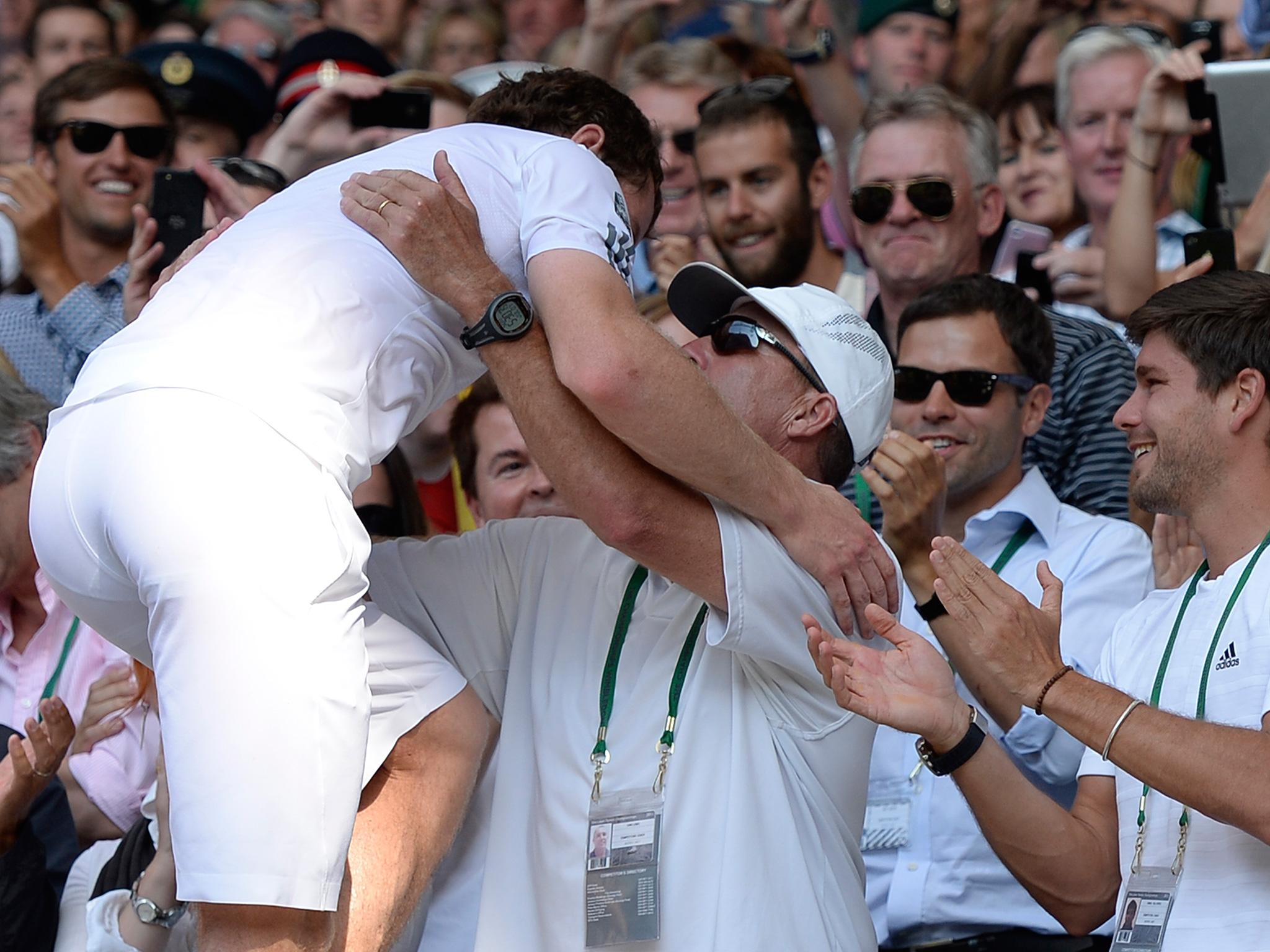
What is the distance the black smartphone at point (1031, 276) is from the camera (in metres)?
5.02

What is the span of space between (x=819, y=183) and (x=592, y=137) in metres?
2.56

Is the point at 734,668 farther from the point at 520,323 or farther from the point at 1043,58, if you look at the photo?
the point at 1043,58

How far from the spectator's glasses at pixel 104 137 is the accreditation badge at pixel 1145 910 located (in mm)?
3792

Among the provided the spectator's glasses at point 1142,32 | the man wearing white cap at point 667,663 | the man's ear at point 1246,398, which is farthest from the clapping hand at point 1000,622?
the spectator's glasses at point 1142,32

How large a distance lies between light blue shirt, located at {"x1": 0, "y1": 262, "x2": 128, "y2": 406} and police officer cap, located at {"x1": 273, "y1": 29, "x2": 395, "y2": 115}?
1.17m

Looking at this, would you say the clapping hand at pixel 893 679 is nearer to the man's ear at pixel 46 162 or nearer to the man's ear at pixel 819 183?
the man's ear at pixel 819 183

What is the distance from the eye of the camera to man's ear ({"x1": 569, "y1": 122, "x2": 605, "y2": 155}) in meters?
3.09

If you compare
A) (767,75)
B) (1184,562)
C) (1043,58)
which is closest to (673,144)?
(767,75)

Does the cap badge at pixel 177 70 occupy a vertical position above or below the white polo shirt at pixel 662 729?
above

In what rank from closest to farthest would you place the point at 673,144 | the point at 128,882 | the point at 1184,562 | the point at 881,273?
1. the point at 128,882
2. the point at 1184,562
3. the point at 881,273
4. the point at 673,144

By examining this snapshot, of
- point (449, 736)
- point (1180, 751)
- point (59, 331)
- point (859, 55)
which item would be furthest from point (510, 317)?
point (859, 55)

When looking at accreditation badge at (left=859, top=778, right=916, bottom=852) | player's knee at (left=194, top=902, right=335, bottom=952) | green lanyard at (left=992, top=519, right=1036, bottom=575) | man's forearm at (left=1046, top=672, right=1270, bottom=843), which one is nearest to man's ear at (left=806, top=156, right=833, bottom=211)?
green lanyard at (left=992, top=519, right=1036, bottom=575)

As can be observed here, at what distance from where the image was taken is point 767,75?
250 inches

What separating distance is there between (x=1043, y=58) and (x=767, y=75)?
1.23 meters
